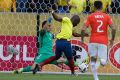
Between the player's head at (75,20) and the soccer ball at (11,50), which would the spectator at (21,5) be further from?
A: the player's head at (75,20)

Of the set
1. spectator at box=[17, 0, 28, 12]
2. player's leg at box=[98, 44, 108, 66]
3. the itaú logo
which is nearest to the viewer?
player's leg at box=[98, 44, 108, 66]

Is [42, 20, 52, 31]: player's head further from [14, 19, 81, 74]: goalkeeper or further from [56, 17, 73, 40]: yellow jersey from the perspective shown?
[56, 17, 73, 40]: yellow jersey

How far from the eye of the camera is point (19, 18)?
15125 millimetres

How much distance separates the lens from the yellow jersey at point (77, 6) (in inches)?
603

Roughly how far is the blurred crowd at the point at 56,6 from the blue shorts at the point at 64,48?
5.60 feet

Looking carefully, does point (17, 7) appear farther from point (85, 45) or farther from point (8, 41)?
point (85, 45)

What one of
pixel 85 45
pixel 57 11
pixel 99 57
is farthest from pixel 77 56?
pixel 99 57

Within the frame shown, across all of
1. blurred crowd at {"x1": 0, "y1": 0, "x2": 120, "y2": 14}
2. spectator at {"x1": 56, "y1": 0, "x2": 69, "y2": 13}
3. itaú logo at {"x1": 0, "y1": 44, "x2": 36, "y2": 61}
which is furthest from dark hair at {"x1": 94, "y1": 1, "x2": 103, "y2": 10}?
itaú logo at {"x1": 0, "y1": 44, "x2": 36, "y2": 61}

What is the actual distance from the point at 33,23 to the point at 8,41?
834 millimetres

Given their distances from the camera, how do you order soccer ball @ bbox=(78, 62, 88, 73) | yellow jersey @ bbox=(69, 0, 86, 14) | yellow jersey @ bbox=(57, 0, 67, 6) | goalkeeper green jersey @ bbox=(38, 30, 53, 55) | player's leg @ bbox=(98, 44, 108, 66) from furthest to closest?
1. yellow jersey @ bbox=(57, 0, 67, 6)
2. yellow jersey @ bbox=(69, 0, 86, 14)
3. soccer ball @ bbox=(78, 62, 88, 73)
4. goalkeeper green jersey @ bbox=(38, 30, 53, 55)
5. player's leg @ bbox=(98, 44, 108, 66)

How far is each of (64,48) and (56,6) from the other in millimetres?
2012

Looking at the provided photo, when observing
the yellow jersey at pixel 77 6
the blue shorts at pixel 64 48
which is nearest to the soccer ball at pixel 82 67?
the blue shorts at pixel 64 48

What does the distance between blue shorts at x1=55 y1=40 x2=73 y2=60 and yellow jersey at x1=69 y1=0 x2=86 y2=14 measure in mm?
1658

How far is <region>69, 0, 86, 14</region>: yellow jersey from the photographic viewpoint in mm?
15316
